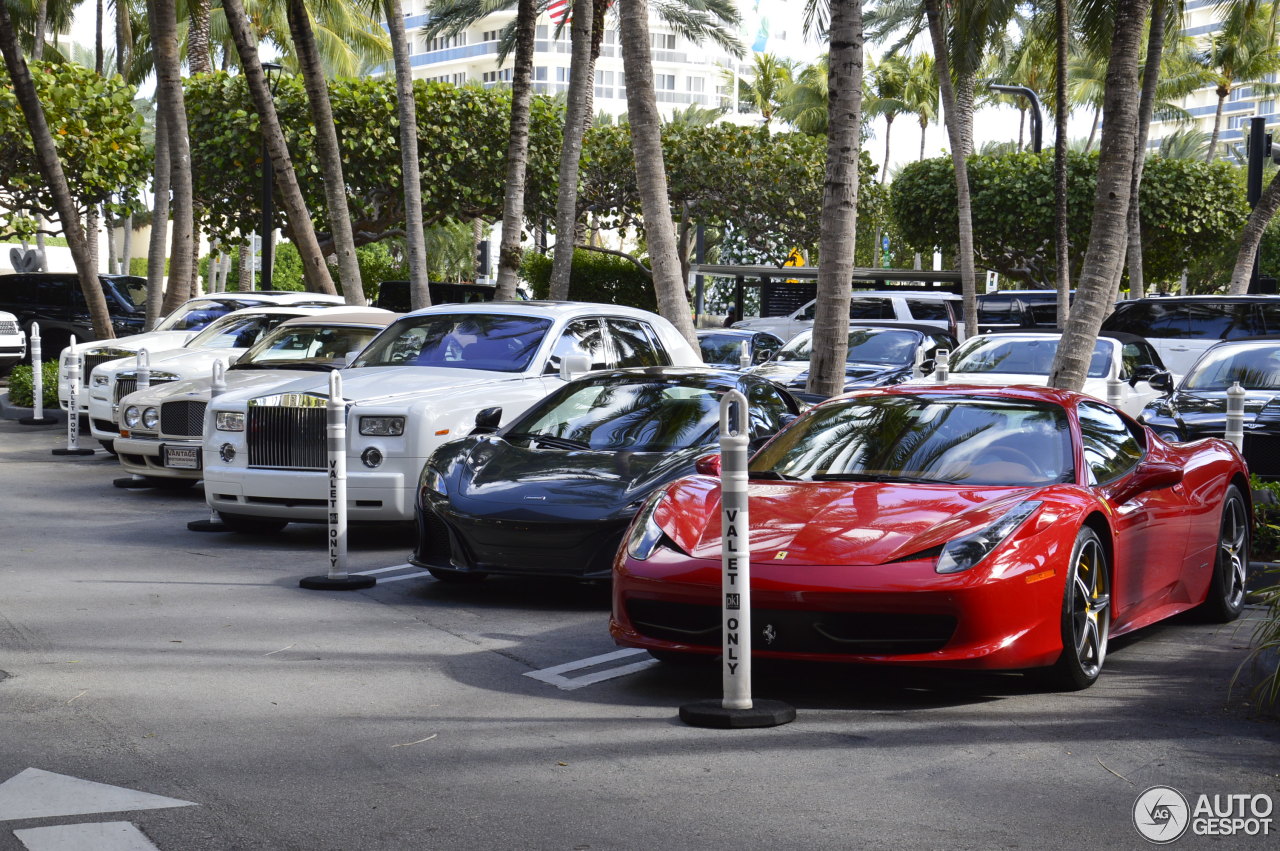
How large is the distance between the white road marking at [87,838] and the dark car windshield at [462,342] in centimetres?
751

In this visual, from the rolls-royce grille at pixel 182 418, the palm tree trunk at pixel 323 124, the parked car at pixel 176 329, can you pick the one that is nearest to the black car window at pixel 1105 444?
the rolls-royce grille at pixel 182 418

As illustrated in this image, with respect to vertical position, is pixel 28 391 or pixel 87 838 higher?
pixel 28 391

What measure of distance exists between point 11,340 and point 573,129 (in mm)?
14486

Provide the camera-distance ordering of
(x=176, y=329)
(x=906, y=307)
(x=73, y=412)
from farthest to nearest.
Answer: (x=906, y=307) < (x=176, y=329) < (x=73, y=412)

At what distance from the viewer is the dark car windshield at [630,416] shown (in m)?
9.57

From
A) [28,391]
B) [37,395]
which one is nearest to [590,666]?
[37,395]

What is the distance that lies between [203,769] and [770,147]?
139 ft

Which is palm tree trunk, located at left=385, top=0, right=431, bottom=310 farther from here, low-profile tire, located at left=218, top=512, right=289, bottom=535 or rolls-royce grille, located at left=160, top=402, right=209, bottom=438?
low-profile tire, located at left=218, top=512, right=289, bottom=535

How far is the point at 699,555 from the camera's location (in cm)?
654

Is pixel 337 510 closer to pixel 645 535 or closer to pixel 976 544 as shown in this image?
pixel 645 535

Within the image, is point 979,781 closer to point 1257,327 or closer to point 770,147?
point 1257,327

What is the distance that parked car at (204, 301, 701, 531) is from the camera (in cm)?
1075

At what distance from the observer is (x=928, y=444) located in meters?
7.33

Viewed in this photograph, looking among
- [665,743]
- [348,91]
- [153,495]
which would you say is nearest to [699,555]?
[665,743]
